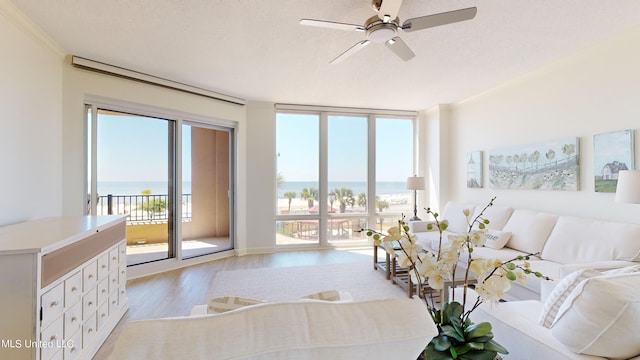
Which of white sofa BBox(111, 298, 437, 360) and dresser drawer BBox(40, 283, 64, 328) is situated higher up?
white sofa BBox(111, 298, 437, 360)

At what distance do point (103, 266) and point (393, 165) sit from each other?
185 inches

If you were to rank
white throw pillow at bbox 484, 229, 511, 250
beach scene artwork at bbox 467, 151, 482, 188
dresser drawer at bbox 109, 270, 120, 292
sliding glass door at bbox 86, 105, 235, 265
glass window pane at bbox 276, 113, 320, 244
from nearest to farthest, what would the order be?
dresser drawer at bbox 109, 270, 120, 292, white throw pillow at bbox 484, 229, 511, 250, sliding glass door at bbox 86, 105, 235, 265, beach scene artwork at bbox 467, 151, 482, 188, glass window pane at bbox 276, 113, 320, 244

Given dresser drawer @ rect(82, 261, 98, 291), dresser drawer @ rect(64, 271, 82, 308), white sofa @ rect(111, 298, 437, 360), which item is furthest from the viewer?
dresser drawer @ rect(82, 261, 98, 291)

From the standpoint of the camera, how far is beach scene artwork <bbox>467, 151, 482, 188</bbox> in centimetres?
434

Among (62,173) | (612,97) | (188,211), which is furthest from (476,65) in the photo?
(62,173)

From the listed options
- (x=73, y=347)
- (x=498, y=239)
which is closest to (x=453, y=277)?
(x=73, y=347)

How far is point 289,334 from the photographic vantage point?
672 mm

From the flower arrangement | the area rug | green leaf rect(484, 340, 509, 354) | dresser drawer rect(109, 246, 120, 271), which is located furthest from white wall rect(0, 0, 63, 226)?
green leaf rect(484, 340, 509, 354)

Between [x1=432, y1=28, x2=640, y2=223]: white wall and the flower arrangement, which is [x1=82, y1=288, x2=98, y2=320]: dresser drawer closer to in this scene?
the flower arrangement

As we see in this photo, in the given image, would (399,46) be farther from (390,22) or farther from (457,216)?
(457,216)

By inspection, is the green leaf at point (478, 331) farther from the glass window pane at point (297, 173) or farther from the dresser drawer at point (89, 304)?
the glass window pane at point (297, 173)

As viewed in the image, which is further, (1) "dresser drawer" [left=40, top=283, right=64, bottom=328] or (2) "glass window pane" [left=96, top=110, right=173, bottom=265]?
(2) "glass window pane" [left=96, top=110, right=173, bottom=265]

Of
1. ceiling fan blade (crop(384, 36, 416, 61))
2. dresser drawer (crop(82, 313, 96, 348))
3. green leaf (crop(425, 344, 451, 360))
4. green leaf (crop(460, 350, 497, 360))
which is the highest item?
ceiling fan blade (crop(384, 36, 416, 61))

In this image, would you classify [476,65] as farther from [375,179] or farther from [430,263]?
[430,263]
